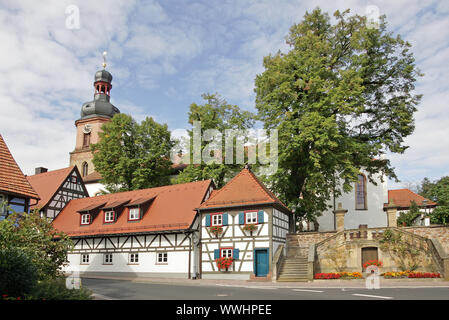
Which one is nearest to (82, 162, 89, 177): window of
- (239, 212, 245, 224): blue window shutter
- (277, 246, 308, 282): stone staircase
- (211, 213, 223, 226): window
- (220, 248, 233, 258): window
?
(211, 213, 223, 226): window

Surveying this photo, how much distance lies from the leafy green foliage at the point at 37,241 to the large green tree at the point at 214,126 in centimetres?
1934

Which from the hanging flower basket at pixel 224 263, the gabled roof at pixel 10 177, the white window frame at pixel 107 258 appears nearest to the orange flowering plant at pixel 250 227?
the hanging flower basket at pixel 224 263

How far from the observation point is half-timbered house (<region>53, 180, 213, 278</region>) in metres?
27.9

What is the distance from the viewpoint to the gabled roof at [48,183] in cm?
3644

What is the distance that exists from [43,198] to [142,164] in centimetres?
937

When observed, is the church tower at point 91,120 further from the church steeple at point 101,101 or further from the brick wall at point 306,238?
the brick wall at point 306,238

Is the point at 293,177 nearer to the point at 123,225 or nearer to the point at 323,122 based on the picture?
the point at 323,122

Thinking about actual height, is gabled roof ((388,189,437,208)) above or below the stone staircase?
above

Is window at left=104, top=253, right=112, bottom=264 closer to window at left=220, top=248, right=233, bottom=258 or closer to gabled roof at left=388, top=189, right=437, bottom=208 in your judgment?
window at left=220, top=248, right=233, bottom=258

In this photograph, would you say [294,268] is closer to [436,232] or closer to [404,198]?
[436,232]
